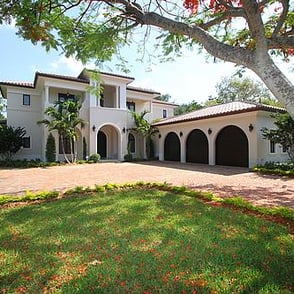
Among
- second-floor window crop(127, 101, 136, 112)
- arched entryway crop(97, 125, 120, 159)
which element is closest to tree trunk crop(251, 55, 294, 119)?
arched entryway crop(97, 125, 120, 159)

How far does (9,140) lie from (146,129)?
1164 centimetres

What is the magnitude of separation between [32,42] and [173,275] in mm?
6555

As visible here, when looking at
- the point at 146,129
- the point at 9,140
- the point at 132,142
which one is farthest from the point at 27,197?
the point at 132,142

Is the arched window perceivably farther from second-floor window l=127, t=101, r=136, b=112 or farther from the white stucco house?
second-floor window l=127, t=101, r=136, b=112

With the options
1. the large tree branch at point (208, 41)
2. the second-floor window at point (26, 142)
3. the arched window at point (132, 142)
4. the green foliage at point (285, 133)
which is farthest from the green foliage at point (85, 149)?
the large tree branch at point (208, 41)

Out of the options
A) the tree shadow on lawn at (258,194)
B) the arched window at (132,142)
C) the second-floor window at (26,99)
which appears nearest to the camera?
the tree shadow on lawn at (258,194)

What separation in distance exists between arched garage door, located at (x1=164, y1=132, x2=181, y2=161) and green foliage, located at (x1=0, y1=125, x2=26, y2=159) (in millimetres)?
13154

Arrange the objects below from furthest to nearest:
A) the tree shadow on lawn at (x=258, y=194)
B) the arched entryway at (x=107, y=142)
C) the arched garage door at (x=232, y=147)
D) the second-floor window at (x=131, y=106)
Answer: the second-floor window at (x=131, y=106), the arched entryway at (x=107, y=142), the arched garage door at (x=232, y=147), the tree shadow on lawn at (x=258, y=194)

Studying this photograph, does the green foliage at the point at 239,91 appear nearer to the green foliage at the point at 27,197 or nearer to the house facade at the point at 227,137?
the house facade at the point at 227,137

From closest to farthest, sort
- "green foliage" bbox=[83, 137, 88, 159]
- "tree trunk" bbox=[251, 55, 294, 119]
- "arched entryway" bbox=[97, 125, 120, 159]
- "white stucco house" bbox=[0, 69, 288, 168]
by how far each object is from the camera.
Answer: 1. "tree trunk" bbox=[251, 55, 294, 119]
2. "white stucco house" bbox=[0, 69, 288, 168]
3. "green foliage" bbox=[83, 137, 88, 159]
4. "arched entryway" bbox=[97, 125, 120, 159]

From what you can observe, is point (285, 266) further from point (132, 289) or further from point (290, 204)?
point (290, 204)

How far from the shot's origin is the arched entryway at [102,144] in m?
24.5

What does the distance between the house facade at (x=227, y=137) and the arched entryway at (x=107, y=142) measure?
16.5ft

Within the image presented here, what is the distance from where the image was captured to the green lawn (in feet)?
9.12
